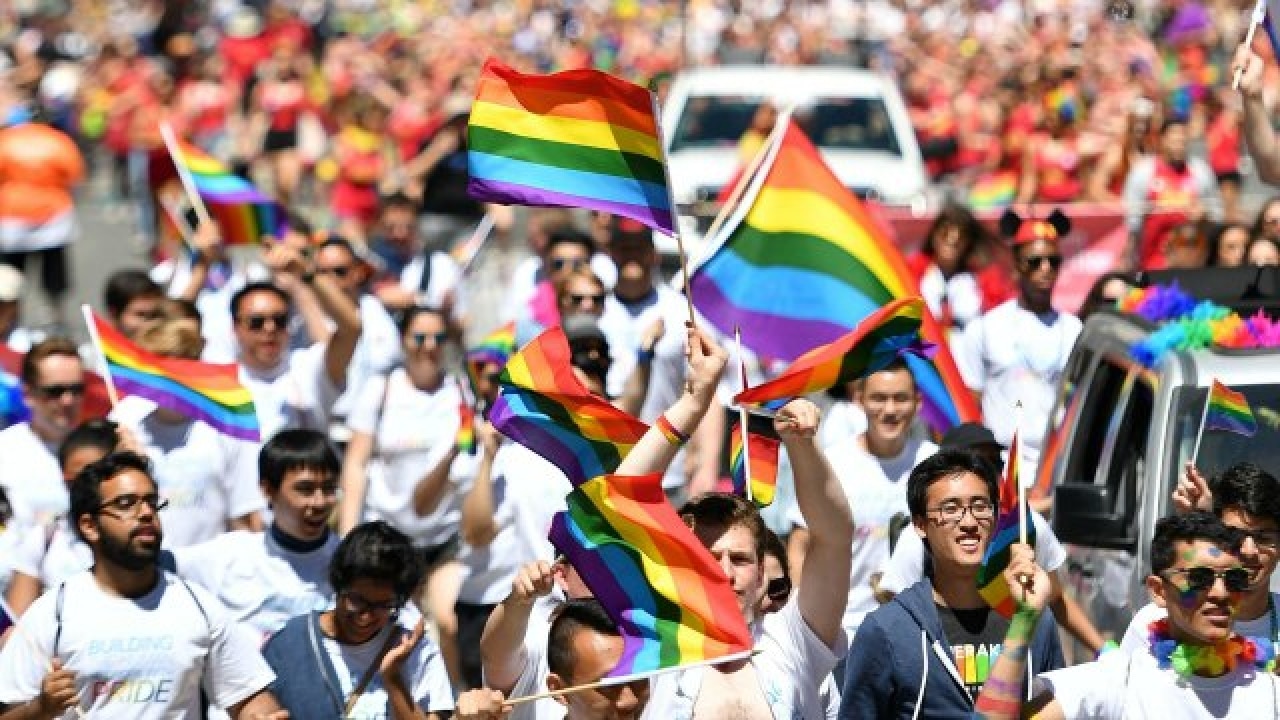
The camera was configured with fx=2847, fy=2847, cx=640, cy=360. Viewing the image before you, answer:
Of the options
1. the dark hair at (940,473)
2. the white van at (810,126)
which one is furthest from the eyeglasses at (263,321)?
the white van at (810,126)

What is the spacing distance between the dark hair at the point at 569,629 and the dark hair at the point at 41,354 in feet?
13.4

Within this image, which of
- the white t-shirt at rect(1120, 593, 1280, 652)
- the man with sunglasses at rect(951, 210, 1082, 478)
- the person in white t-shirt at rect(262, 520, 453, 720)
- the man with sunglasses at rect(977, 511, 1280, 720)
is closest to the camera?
the man with sunglasses at rect(977, 511, 1280, 720)

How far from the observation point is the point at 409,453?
1115 cm

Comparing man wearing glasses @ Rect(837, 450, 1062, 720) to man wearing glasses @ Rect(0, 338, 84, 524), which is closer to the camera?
man wearing glasses @ Rect(837, 450, 1062, 720)

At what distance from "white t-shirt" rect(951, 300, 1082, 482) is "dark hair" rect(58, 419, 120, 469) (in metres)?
3.81

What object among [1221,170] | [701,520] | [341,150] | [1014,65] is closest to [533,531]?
[701,520]

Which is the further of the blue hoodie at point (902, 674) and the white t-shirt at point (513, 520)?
the white t-shirt at point (513, 520)

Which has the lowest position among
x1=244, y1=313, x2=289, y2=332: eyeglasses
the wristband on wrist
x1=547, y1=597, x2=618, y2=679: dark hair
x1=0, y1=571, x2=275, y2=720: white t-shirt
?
x1=0, y1=571, x2=275, y2=720: white t-shirt

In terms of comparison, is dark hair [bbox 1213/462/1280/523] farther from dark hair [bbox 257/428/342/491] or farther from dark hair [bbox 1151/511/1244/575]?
dark hair [bbox 257/428/342/491]

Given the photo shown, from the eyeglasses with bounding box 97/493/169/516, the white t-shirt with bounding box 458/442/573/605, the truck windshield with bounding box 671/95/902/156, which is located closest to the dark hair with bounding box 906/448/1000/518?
the eyeglasses with bounding box 97/493/169/516

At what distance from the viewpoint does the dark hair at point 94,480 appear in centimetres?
791

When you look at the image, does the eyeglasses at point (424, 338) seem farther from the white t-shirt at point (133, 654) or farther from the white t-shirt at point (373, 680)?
the white t-shirt at point (133, 654)

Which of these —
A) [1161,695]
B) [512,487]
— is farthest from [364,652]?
[1161,695]

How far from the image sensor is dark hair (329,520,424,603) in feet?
26.1
